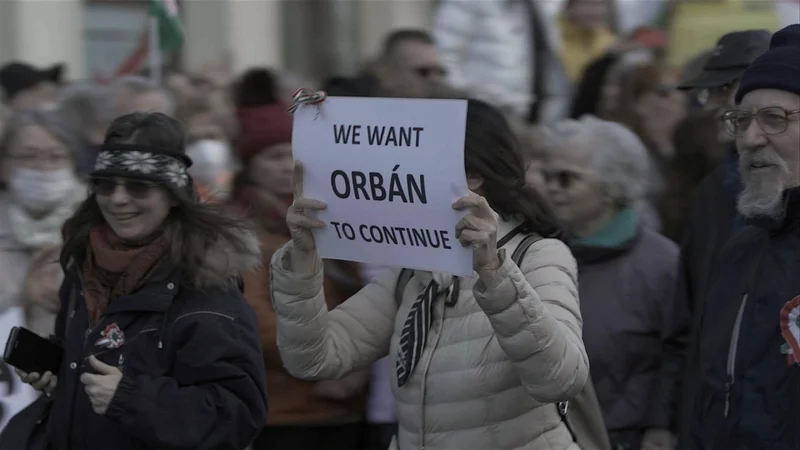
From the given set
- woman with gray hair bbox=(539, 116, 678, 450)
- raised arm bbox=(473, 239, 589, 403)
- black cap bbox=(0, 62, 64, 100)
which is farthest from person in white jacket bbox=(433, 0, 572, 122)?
→ raised arm bbox=(473, 239, 589, 403)

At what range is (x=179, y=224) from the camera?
15.5ft

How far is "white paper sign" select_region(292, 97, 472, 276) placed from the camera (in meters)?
3.94

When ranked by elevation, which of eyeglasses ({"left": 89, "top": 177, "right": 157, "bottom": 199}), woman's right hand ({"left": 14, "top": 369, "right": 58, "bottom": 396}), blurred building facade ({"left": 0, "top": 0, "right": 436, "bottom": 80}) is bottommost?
blurred building facade ({"left": 0, "top": 0, "right": 436, "bottom": 80})

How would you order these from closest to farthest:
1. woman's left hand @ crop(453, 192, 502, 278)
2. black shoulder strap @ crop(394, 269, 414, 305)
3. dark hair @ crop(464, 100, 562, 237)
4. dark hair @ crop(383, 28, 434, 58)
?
A: woman's left hand @ crop(453, 192, 502, 278)
dark hair @ crop(464, 100, 562, 237)
black shoulder strap @ crop(394, 269, 414, 305)
dark hair @ crop(383, 28, 434, 58)

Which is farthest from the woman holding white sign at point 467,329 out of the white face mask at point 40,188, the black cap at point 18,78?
the black cap at point 18,78

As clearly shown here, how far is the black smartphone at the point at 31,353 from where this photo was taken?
4668 millimetres

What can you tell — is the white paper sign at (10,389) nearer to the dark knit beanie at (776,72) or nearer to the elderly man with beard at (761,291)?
the elderly man with beard at (761,291)

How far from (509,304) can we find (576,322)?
0.36 m

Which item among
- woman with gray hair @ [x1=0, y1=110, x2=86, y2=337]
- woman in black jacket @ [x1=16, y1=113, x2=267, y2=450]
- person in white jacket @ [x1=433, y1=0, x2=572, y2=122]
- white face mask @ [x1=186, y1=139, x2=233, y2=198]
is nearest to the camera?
woman in black jacket @ [x1=16, y1=113, x2=267, y2=450]

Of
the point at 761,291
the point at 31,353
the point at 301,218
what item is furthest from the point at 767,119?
the point at 31,353

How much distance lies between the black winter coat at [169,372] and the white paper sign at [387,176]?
18.0 inches

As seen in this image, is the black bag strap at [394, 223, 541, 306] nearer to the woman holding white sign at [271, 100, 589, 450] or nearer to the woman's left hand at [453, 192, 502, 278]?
the woman holding white sign at [271, 100, 589, 450]

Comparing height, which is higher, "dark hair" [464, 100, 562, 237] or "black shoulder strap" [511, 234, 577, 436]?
"dark hair" [464, 100, 562, 237]

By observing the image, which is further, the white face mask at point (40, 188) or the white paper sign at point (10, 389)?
the white face mask at point (40, 188)
